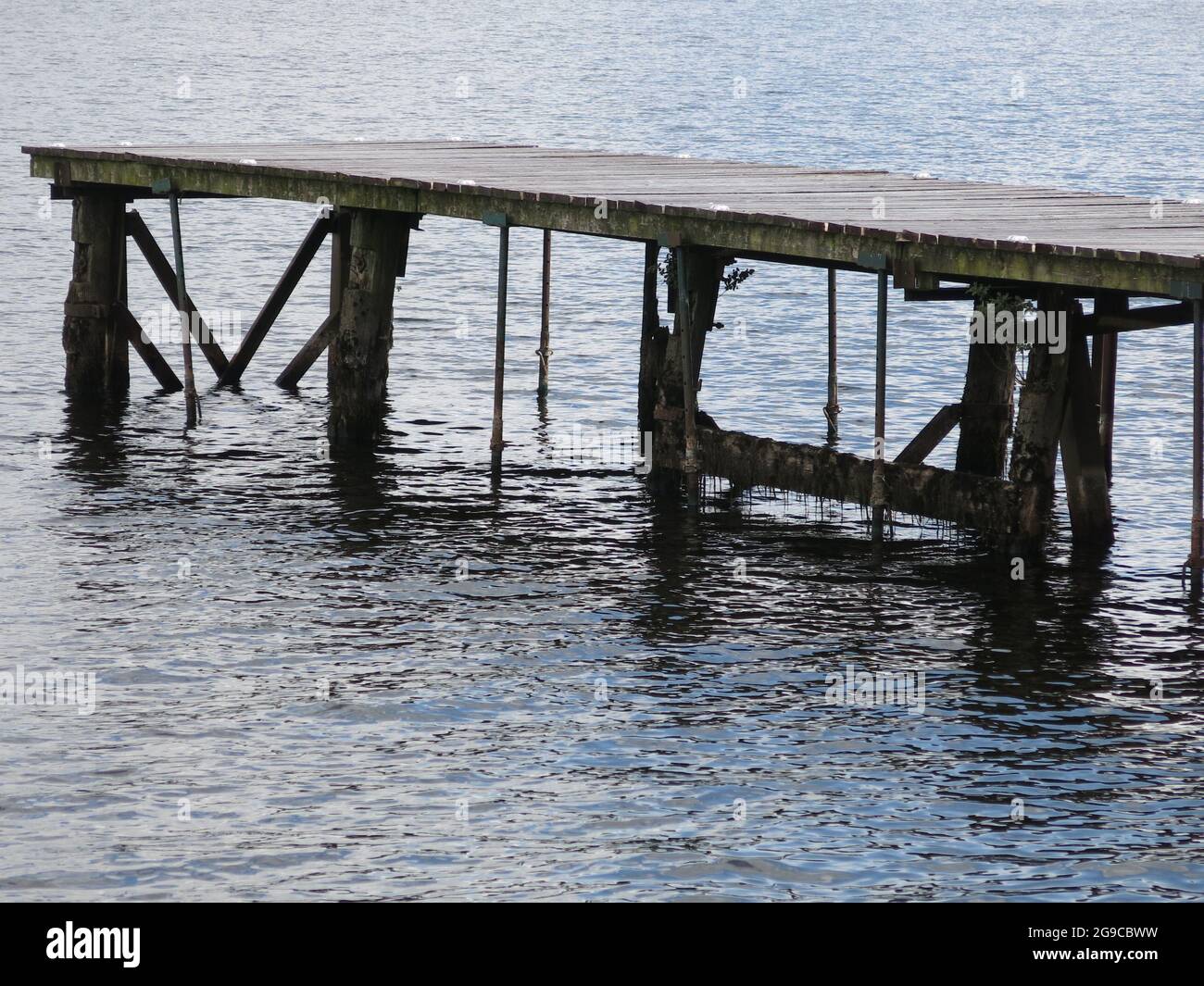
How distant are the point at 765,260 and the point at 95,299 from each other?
959 centimetres

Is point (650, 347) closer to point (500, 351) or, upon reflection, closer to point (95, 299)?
point (500, 351)

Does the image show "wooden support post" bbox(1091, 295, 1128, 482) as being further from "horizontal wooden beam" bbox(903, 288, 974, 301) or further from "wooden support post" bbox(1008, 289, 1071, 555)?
"wooden support post" bbox(1008, 289, 1071, 555)

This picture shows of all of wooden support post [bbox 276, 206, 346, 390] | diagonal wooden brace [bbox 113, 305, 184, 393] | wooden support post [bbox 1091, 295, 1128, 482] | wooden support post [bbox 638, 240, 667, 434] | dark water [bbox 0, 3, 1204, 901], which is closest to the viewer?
dark water [bbox 0, 3, 1204, 901]

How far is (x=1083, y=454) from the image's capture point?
19.2 meters

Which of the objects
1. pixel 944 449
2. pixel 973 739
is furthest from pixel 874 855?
pixel 944 449

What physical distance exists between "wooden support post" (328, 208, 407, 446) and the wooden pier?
0.03m

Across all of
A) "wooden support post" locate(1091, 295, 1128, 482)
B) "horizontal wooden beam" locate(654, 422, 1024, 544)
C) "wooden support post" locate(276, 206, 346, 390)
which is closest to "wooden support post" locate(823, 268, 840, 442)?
"wooden support post" locate(1091, 295, 1128, 482)

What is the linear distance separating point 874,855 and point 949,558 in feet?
23.8

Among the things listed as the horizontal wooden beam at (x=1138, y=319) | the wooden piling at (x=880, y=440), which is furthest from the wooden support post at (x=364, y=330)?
the horizontal wooden beam at (x=1138, y=319)

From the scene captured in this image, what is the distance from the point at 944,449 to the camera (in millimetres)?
25453

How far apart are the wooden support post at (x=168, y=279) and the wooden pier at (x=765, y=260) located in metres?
0.07

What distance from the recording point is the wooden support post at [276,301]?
26734mm

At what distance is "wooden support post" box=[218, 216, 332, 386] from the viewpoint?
26734 mm

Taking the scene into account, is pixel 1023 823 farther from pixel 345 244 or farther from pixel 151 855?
pixel 345 244
